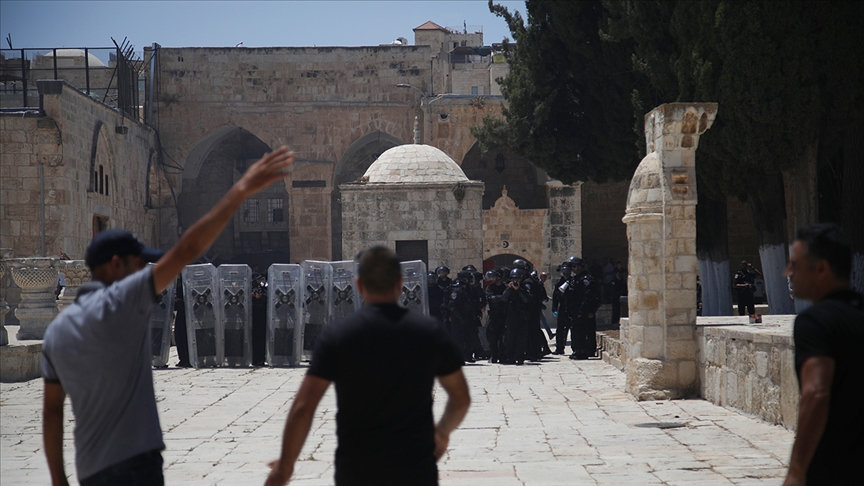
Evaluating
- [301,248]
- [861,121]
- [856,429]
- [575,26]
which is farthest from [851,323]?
[301,248]

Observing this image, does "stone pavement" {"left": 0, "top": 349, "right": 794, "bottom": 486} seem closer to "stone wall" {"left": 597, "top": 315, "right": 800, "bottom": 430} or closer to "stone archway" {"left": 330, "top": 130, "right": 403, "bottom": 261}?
"stone wall" {"left": 597, "top": 315, "right": 800, "bottom": 430}

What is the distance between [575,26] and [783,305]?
6396 mm

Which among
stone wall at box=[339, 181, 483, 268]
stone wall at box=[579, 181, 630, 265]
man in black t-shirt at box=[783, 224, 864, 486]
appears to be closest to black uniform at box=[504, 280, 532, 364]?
stone wall at box=[339, 181, 483, 268]

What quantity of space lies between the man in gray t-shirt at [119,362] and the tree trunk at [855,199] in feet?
37.8

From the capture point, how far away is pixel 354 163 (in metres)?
30.9

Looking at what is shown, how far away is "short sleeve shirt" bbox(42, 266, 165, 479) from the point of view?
2953 mm

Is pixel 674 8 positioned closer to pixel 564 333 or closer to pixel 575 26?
pixel 575 26

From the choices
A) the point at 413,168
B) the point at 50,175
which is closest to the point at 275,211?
the point at 50,175

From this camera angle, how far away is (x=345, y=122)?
28234mm

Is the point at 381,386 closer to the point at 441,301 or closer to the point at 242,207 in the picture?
the point at 441,301

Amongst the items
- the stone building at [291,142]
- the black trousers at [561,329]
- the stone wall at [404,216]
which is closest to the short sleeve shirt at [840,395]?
the black trousers at [561,329]

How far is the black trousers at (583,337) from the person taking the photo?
1480 centimetres

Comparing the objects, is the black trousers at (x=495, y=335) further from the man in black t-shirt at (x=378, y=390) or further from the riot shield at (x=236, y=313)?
the man in black t-shirt at (x=378, y=390)

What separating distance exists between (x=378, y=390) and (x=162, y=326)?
11180mm
